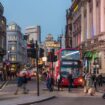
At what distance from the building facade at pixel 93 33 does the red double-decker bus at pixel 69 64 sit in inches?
830

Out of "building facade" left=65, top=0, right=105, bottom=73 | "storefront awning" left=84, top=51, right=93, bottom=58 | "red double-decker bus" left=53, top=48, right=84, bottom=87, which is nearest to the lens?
"red double-decker bus" left=53, top=48, right=84, bottom=87

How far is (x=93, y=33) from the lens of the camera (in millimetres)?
83438

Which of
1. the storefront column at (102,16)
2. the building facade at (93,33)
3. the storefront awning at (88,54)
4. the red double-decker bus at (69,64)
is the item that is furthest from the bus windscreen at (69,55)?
the storefront awning at (88,54)

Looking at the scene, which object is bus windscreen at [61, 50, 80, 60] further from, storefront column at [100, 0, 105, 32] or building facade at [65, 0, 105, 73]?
storefront column at [100, 0, 105, 32]

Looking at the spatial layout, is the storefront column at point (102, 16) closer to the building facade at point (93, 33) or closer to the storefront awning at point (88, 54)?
the building facade at point (93, 33)

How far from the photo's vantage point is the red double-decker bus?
50719mm

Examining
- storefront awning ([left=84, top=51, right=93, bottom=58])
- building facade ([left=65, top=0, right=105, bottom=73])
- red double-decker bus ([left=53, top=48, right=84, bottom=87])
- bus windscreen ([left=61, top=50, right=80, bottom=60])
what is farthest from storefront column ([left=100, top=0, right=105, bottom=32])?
bus windscreen ([left=61, top=50, right=80, bottom=60])

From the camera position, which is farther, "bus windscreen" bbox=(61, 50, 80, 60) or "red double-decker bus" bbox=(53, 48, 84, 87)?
"red double-decker bus" bbox=(53, 48, 84, 87)

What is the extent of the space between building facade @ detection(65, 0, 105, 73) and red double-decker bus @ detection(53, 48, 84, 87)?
21.1m

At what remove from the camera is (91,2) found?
87125mm

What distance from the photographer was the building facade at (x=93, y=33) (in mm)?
74688

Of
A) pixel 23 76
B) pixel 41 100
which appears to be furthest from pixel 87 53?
pixel 41 100

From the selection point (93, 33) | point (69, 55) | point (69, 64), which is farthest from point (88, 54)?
point (69, 55)

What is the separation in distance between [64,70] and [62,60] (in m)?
1.26
